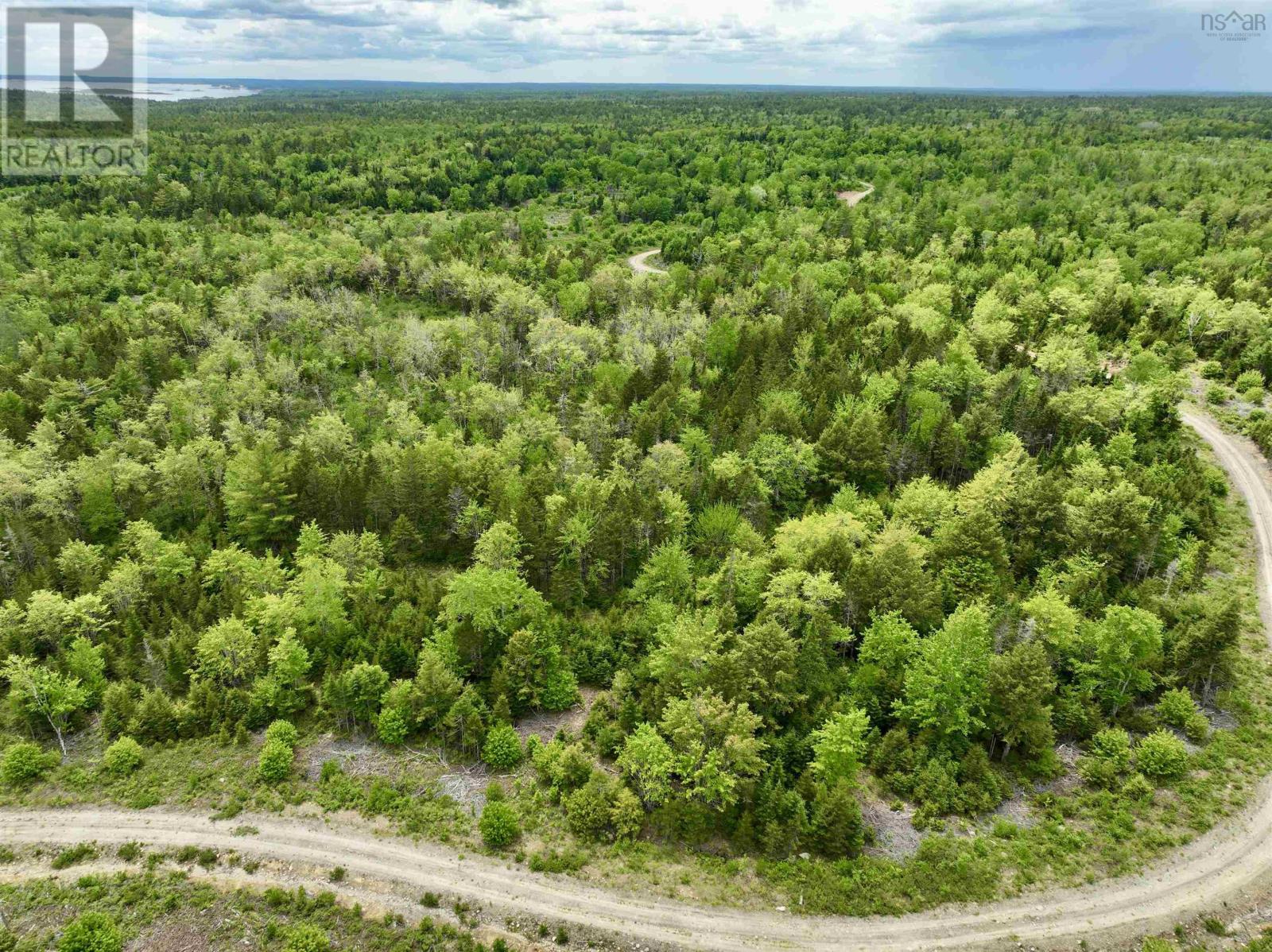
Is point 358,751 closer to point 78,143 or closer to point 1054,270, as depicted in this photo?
point 1054,270

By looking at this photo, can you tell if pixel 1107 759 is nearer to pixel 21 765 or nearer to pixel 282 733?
pixel 282 733

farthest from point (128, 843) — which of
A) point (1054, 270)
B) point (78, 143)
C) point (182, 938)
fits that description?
point (78, 143)

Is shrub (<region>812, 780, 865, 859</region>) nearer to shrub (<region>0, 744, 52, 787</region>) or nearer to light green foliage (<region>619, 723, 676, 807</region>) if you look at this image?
light green foliage (<region>619, 723, 676, 807</region>)

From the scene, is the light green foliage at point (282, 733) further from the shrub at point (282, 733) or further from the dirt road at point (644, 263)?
the dirt road at point (644, 263)

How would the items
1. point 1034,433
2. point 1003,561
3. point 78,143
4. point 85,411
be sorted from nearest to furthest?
point 1003,561 < point 1034,433 < point 85,411 < point 78,143

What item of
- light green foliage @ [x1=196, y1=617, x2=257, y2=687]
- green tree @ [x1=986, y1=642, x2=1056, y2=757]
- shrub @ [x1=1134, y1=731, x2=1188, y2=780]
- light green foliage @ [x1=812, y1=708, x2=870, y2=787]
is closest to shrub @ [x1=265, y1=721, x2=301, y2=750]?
light green foliage @ [x1=196, y1=617, x2=257, y2=687]
